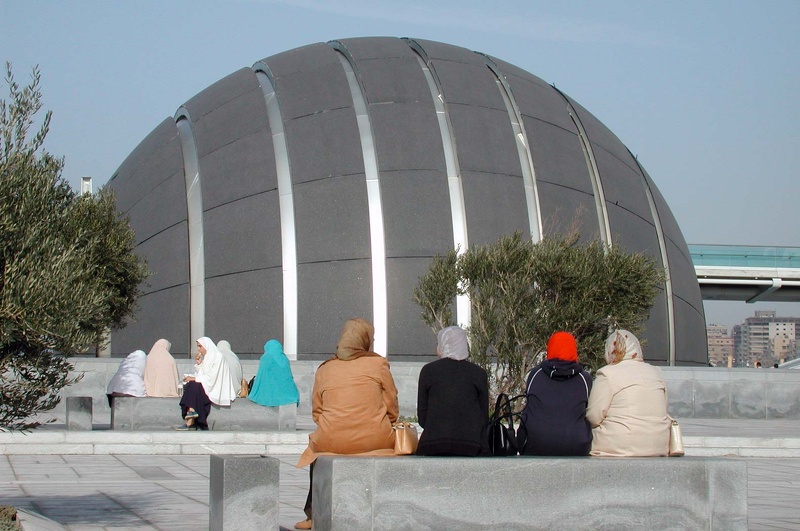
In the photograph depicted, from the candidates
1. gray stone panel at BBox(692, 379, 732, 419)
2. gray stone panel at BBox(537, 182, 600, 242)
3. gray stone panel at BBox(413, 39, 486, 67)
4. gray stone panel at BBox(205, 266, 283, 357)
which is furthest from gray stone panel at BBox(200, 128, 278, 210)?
gray stone panel at BBox(692, 379, 732, 419)

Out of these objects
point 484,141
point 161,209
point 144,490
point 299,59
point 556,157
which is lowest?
point 144,490

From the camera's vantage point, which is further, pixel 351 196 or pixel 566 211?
pixel 566 211

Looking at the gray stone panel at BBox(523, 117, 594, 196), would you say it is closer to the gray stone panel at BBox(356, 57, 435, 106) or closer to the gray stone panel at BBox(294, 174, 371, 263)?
the gray stone panel at BBox(356, 57, 435, 106)

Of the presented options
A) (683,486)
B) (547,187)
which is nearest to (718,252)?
(547,187)

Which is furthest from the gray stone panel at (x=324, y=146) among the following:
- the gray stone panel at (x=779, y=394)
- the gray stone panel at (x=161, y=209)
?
the gray stone panel at (x=779, y=394)

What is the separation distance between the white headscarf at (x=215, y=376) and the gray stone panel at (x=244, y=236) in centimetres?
460

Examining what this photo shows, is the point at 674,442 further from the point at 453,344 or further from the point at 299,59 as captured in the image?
the point at 299,59

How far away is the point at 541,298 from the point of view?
1666 centimetres

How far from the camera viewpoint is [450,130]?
851 inches

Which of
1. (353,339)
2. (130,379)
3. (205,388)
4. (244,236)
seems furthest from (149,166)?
(353,339)

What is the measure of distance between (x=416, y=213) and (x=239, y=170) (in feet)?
11.8

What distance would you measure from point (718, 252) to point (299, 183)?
22242mm

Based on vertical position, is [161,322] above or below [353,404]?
above

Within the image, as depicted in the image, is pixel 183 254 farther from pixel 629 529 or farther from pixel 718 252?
pixel 718 252
